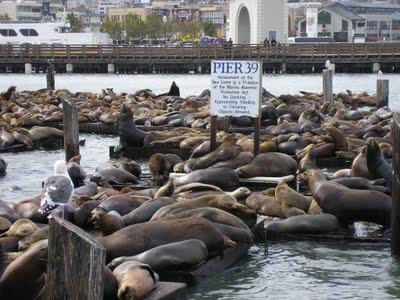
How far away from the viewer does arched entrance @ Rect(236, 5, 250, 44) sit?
7775cm

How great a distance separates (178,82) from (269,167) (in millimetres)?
39921

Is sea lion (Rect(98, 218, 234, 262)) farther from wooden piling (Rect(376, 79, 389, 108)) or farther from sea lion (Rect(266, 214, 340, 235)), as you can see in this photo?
wooden piling (Rect(376, 79, 389, 108))

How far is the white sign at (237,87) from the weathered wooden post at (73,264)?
7.71 m

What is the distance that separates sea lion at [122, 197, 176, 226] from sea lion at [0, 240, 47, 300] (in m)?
2.54

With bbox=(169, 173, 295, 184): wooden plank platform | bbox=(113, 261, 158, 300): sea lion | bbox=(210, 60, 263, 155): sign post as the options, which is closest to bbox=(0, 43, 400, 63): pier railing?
bbox=(210, 60, 263, 155): sign post

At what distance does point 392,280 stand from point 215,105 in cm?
540

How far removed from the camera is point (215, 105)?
1290cm

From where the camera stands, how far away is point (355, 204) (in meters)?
9.11

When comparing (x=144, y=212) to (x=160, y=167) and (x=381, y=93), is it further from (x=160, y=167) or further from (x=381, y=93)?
(x=381, y=93)

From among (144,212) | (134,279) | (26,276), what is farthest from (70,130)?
(26,276)

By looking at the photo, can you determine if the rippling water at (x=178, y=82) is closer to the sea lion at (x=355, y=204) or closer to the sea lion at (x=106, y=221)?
the sea lion at (x=355, y=204)

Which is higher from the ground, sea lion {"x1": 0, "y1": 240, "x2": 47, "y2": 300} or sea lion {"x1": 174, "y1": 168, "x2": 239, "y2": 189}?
sea lion {"x1": 0, "y1": 240, "x2": 47, "y2": 300}

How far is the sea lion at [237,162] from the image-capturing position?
39.1 ft

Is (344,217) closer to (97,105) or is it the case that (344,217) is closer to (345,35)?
(97,105)
